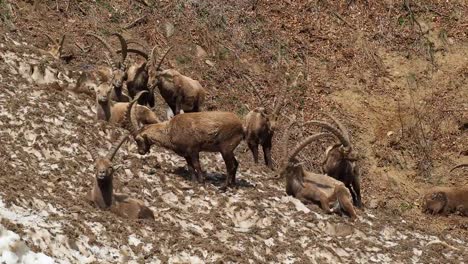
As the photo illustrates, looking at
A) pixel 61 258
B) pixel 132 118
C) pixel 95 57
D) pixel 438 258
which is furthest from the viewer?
pixel 95 57

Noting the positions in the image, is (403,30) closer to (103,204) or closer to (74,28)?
(74,28)

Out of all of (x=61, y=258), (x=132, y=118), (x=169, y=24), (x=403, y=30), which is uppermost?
(x=403, y=30)

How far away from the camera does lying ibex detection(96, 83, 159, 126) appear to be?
57.2ft

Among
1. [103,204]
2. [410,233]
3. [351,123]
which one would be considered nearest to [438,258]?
[410,233]

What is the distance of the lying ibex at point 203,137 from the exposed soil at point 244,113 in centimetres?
43

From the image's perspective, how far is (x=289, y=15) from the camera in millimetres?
28125

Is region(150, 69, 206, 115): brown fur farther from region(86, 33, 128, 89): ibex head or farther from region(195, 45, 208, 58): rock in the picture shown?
region(195, 45, 208, 58): rock

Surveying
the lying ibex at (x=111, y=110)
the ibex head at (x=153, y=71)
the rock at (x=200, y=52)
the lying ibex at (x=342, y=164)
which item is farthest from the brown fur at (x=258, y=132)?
the rock at (x=200, y=52)

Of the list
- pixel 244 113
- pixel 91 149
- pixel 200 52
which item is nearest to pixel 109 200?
pixel 91 149

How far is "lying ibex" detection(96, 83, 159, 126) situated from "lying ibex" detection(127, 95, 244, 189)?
2.20 metres

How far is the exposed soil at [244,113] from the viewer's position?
12.6 m

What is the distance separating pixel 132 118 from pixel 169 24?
8.40m

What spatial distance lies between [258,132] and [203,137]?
3.58 metres

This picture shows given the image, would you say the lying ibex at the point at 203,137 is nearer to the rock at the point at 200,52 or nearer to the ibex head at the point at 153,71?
the ibex head at the point at 153,71
